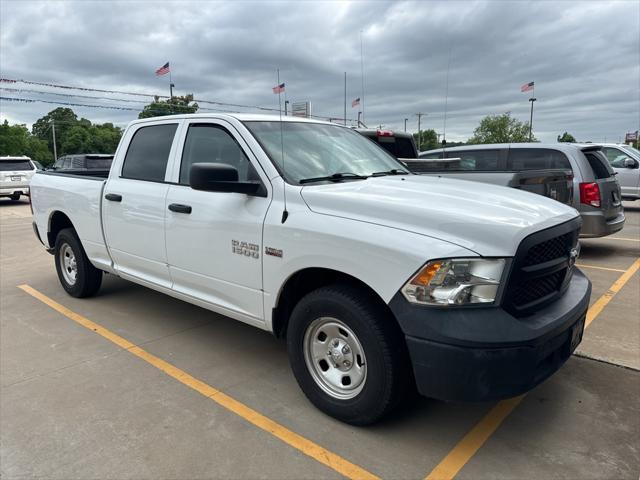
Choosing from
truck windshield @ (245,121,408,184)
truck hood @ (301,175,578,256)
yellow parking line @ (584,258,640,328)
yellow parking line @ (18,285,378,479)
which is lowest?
yellow parking line @ (18,285,378,479)

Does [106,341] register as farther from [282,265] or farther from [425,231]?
[425,231]

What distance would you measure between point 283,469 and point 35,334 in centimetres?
321

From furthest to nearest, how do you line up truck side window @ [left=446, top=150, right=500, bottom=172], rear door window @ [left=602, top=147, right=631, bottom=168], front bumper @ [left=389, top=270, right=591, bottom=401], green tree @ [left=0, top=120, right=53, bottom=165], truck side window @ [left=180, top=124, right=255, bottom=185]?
green tree @ [left=0, top=120, right=53, bottom=165]
rear door window @ [left=602, top=147, right=631, bottom=168]
truck side window @ [left=446, top=150, right=500, bottom=172]
truck side window @ [left=180, top=124, right=255, bottom=185]
front bumper @ [left=389, top=270, right=591, bottom=401]

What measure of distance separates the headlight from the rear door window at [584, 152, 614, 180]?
6348 mm

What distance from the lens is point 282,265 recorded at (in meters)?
3.12

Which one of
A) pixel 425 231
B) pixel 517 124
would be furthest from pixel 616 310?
pixel 517 124

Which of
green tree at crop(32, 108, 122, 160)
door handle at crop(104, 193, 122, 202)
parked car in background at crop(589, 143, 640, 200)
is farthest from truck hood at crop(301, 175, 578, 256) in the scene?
green tree at crop(32, 108, 122, 160)

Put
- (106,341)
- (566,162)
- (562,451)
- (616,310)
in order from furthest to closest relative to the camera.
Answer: (566,162)
(616,310)
(106,341)
(562,451)

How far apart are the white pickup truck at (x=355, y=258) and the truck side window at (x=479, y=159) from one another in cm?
503

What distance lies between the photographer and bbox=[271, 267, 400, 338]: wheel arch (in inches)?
117

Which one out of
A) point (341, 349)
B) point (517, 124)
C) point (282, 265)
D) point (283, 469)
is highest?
point (517, 124)

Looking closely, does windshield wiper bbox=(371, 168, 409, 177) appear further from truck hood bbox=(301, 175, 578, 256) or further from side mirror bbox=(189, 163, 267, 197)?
side mirror bbox=(189, 163, 267, 197)

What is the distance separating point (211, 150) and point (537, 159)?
6153mm

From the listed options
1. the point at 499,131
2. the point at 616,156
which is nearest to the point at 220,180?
the point at 616,156
